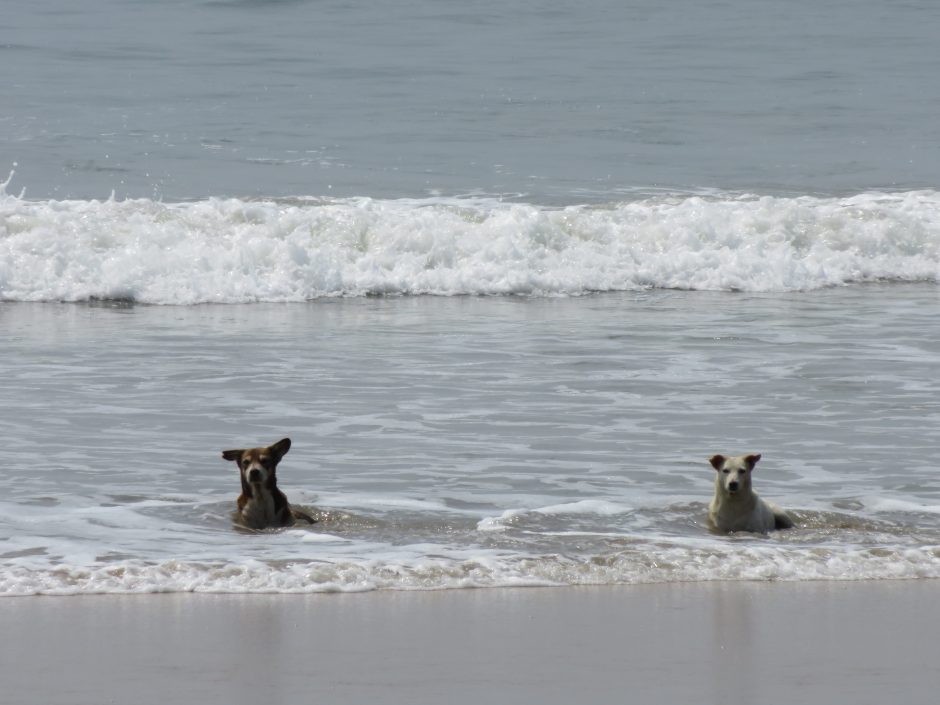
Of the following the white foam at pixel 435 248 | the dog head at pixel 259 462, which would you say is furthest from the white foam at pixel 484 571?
the white foam at pixel 435 248

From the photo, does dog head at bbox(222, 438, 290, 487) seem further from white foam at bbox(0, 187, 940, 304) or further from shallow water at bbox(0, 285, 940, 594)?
white foam at bbox(0, 187, 940, 304)

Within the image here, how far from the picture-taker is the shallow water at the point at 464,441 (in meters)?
6.82

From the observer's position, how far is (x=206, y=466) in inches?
350

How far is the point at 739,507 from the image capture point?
7539mm

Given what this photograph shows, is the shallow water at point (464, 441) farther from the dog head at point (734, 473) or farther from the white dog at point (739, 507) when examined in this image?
the dog head at point (734, 473)

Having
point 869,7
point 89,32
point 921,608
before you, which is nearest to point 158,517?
point 921,608

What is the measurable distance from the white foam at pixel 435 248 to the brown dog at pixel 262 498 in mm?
9375

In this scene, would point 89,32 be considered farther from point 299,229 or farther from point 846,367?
point 846,367

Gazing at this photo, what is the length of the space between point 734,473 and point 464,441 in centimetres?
238

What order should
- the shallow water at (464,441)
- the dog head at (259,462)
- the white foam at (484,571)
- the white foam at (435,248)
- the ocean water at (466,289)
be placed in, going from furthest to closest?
the white foam at (435,248), the dog head at (259,462), the ocean water at (466,289), the shallow water at (464,441), the white foam at (484,571)

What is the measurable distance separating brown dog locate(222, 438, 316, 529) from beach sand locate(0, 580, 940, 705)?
127 cm

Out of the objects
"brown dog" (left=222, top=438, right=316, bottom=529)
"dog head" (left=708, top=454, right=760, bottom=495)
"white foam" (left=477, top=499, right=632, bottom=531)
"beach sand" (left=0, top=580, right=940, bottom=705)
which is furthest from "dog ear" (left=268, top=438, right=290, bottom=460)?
"dog head" (left=708, top=454, right=760, bottom=495)

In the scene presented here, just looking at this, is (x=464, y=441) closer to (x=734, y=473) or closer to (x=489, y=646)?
(x=734, y=473)

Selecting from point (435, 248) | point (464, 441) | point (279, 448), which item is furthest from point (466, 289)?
point (279, 448)
